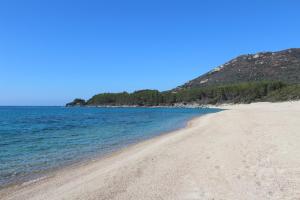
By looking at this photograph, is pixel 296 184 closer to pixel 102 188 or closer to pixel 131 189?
pixel 131 189

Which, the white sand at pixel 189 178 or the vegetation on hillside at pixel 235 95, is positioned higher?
the vegetation on hillside at pixel 235 95

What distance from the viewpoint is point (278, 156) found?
12492mm

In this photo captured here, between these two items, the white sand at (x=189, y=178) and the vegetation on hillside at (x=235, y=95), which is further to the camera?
the vegetation on hillside at (x=235, y=95)

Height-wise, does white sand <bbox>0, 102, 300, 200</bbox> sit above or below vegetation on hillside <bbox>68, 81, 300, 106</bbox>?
below

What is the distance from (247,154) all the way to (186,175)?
13.1ft

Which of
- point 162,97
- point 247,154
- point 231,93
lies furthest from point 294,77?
point 247,154

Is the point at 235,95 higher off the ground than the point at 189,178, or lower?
higher

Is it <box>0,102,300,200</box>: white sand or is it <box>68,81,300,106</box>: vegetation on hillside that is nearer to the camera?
<box>0,102,300,200</box>: white sand

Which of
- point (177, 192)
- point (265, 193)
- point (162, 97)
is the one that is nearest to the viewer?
point (265, 193)

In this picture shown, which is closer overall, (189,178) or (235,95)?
(189,178)

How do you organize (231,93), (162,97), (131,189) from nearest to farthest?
(131,189)
(231,93)
(162,97)

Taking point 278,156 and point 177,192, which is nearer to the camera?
point 177,192

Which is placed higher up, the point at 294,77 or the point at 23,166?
the point at 294,77

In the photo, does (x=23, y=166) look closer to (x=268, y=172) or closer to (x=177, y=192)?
(x=177, y=192)
